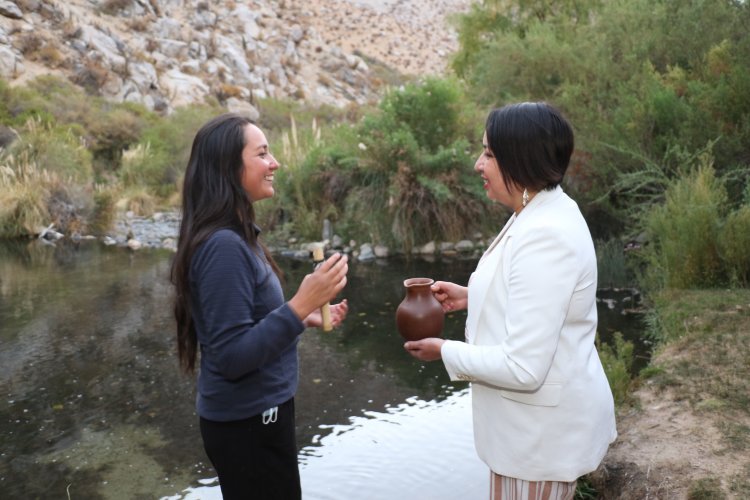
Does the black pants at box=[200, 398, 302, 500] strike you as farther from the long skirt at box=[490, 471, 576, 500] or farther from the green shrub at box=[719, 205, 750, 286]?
the green shrub at box=[719, 205, 750, 286]

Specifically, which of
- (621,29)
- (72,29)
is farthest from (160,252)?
(72,29)

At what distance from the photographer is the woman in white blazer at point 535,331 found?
1798 millimetres

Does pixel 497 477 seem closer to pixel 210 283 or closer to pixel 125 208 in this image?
pixel 210 283

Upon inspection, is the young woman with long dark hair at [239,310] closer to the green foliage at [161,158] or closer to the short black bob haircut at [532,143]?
the short black bob haircut at [532,143]

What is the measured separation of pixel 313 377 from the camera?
17.9 ft

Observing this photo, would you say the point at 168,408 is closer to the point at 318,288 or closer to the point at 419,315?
the point at 419,315

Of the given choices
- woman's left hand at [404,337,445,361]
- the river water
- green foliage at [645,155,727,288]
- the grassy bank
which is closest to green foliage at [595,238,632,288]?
the river water

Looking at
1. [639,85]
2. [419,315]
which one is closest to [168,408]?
[419,315]

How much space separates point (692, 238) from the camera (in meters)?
5.98

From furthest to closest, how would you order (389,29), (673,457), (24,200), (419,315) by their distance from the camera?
(389,29) < (24,200) < (673,457) < (419,315)

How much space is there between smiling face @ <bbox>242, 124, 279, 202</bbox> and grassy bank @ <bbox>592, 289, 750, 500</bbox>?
1.94m

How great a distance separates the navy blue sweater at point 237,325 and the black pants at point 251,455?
0.14 ft

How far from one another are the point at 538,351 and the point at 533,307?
107mm

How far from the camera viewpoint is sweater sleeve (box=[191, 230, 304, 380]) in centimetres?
199
